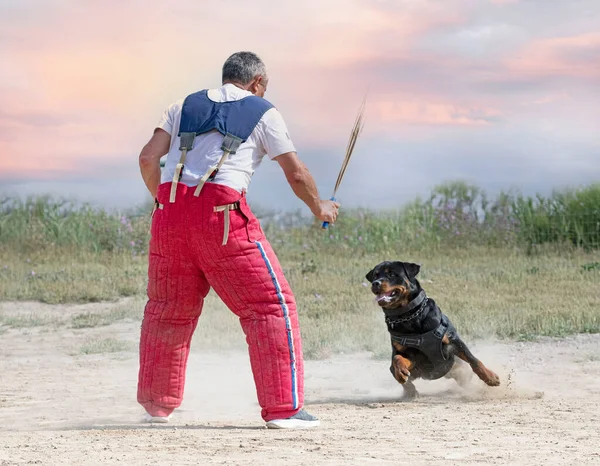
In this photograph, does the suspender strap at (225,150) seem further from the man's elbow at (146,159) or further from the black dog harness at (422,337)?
the black dog harness at (422,337)

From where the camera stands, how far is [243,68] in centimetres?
587

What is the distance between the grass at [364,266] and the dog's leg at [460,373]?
2142mm

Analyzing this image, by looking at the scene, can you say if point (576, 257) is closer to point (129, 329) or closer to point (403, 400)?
point (129, 329)

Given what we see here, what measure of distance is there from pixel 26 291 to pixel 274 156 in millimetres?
8452

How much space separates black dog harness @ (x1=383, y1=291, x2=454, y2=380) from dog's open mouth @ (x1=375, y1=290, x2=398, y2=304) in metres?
0.11

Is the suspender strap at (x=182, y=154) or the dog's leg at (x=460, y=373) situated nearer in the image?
the suspender strap at (x=182, y=154)

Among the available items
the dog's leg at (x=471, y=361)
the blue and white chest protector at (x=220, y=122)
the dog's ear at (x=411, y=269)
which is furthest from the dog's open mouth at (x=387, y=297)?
the blue and white chest protector at (x=220, y=122)

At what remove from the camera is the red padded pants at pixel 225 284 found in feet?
18.1

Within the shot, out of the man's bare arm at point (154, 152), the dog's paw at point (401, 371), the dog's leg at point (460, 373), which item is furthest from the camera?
the dog's leg at point (460, 373)

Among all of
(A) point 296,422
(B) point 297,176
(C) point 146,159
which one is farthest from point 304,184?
(A) point 296,422

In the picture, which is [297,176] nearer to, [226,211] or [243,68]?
[226,211]

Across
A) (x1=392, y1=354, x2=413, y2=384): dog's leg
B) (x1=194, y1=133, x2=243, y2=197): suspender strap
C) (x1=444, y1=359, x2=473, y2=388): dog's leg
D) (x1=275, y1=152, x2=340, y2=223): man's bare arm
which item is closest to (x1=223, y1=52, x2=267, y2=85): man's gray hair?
(x1=194, y1=133, x2=243, y2=197): suspender strap

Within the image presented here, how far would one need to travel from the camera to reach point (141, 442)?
17.3ft

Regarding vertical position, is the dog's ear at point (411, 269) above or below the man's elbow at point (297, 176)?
below
